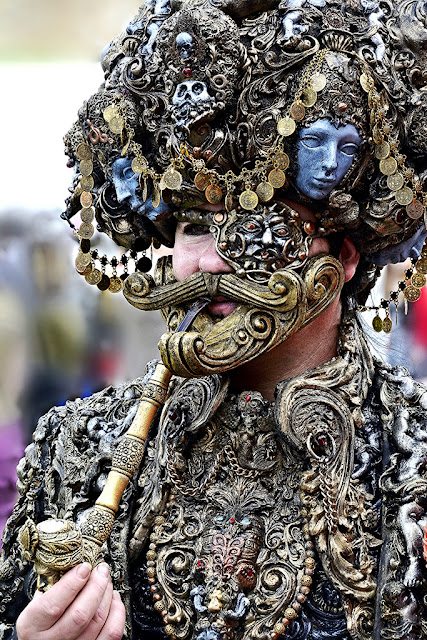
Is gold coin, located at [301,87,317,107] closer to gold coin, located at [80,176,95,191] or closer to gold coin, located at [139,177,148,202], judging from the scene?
gold coin, located at [139,177,148,202]

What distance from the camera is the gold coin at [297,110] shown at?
7.14 ft

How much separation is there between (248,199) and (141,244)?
1.34ft

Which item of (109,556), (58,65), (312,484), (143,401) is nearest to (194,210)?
(143,401)

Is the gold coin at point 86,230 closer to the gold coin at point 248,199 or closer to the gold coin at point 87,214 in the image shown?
the gold coin at point 87,214

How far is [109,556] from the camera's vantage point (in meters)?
2.41

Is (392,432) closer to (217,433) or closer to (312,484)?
(312,484)

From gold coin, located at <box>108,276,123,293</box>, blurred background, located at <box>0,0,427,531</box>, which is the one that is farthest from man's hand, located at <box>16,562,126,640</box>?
blurred background, located at <box>0,0,427,531</box>

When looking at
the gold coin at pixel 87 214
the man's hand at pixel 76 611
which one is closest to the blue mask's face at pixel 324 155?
the gold coin at pixel 87 214

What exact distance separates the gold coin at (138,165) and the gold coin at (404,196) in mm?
563

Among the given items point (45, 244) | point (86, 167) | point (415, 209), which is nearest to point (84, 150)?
point (86, 167)

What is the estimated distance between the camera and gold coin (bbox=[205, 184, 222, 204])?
2254mm

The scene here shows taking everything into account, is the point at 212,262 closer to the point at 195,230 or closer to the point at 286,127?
the point at 195,230

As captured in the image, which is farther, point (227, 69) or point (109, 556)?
point (109, 556)

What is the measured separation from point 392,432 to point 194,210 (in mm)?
688
